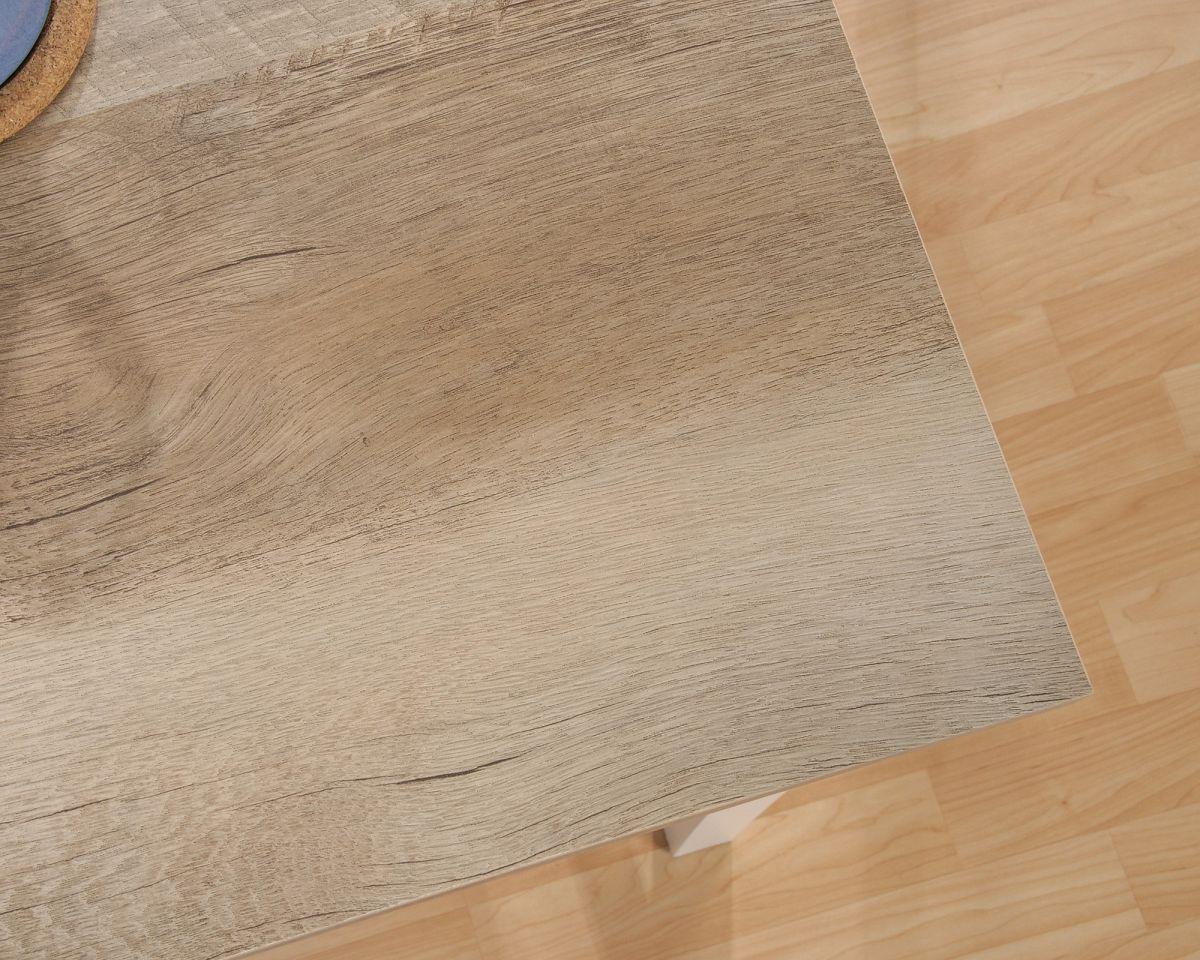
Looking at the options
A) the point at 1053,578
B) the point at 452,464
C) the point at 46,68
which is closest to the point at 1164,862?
the point at 1053,578

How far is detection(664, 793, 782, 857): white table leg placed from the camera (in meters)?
1.05

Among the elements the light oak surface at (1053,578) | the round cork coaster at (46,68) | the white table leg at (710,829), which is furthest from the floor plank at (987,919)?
the round cork coaster at (46,68)

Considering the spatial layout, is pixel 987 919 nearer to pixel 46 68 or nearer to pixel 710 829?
pixel 710 829

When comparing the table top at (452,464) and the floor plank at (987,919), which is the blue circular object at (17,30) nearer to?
the table top at (452,464)

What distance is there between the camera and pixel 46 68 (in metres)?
0.65

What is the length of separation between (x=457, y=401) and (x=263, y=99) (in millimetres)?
234

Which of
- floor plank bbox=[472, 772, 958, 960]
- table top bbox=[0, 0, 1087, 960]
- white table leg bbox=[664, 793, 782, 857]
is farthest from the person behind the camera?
floor plank bbox=[472, 772, 958, 960]

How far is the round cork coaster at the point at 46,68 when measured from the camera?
65 centimetres

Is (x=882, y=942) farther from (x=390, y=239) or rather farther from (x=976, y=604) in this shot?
(x=390, y=239)

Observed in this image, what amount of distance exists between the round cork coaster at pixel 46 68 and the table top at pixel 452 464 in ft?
0.05

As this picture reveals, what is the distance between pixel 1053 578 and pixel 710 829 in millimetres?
574

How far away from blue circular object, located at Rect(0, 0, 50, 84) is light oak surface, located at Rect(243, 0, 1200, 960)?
91 cm

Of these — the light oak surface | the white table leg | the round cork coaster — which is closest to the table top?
the round cork coaster

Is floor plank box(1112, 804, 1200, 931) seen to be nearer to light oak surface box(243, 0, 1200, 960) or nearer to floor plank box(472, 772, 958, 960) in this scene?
Answer: light oak surface box(243, 0, 1200, 960)
